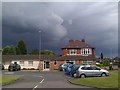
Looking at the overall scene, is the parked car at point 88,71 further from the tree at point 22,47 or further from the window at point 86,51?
the tree at point 22,47

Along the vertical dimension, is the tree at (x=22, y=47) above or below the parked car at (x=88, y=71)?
above

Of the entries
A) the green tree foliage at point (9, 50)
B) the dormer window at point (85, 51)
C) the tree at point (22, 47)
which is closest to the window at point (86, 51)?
the dormer window at point (85, 51)

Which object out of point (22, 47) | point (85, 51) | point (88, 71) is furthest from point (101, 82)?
point (22, 47)

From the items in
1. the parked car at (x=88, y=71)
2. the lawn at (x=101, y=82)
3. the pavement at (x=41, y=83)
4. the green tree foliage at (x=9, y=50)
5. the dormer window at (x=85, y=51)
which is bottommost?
the pavement at (x=41, y=83)

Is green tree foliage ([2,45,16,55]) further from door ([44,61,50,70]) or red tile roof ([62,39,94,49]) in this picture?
door ([44,61,50,70])

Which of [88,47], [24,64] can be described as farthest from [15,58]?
[88,47]

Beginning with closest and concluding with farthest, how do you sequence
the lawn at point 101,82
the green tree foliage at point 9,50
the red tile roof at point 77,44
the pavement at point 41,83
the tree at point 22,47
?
the lawn at point 101,82 < the pavement at point 41,83 < the red tile roof at point 77,44 < the green tree foliage at point 9,50 < the tree at point 22,47

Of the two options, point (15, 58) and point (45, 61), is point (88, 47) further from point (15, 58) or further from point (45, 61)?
point (15, 58)

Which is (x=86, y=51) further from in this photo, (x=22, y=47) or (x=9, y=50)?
(x=22, y=47)

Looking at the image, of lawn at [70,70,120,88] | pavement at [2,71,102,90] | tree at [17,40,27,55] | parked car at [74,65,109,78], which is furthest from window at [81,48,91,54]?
tree at [17,40,27,55]

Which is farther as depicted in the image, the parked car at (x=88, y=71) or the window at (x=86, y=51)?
the window at (x=86, y=51)

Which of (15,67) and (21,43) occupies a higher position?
(21,43)

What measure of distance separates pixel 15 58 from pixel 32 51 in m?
77.2

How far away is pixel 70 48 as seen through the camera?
278ft
